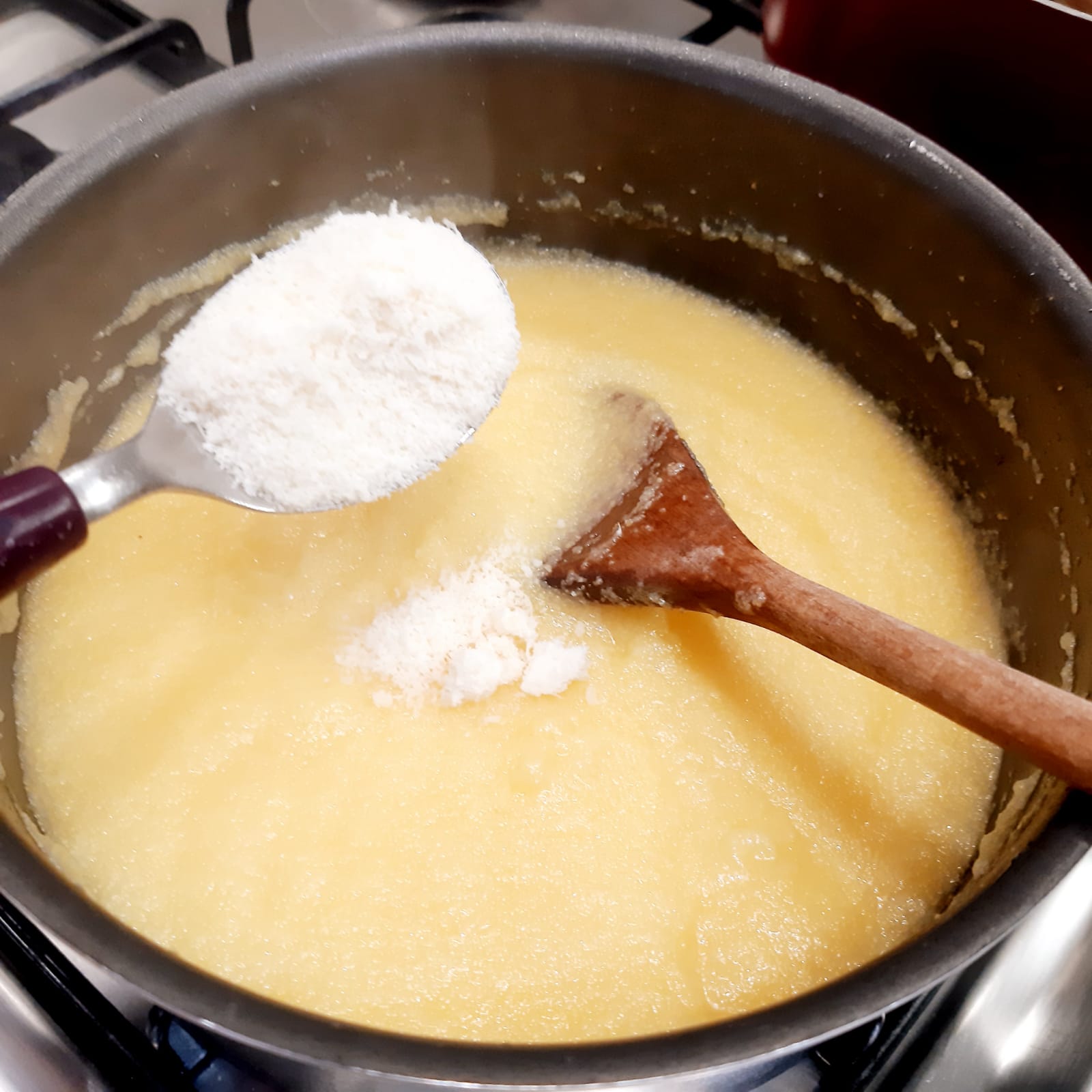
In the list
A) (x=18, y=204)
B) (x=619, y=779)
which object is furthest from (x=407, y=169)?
(x=619, y=779)

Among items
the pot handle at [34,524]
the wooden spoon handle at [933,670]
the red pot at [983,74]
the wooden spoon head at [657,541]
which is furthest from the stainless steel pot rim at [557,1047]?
the red pot at [983,74]

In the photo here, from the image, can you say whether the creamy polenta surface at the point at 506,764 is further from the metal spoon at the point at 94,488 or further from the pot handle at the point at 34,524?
the pot handle at the point at 34,524

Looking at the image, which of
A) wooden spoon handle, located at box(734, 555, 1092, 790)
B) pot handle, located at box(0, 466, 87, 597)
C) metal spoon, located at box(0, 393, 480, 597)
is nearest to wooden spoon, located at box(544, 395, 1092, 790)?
wooden spoon handle, located at box(734, 555, 1092, 790)

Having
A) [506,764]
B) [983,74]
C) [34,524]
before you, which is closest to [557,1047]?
[506,764]

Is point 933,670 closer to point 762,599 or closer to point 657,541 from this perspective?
point 762,599

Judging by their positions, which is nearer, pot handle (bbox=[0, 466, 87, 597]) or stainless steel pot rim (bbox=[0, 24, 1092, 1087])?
stainless steel pot rim (bbox=[0, 24, 1092, 1087])

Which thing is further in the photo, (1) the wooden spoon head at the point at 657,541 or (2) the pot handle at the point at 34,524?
(1) the wooden spoon head at the point at 657,541

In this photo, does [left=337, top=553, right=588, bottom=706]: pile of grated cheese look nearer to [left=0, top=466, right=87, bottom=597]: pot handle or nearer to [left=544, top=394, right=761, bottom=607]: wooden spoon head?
[left=544, top=394, right=761, bottom=607]: wooden spoon head
